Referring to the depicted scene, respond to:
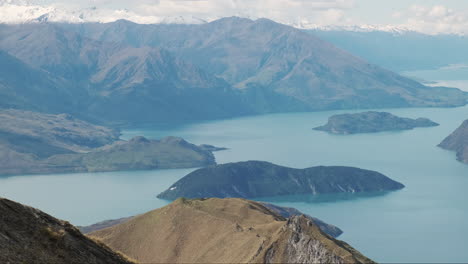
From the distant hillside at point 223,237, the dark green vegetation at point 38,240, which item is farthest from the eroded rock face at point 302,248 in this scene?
the dark green vegetation at point 38,240

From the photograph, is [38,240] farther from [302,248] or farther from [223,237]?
[223,237]

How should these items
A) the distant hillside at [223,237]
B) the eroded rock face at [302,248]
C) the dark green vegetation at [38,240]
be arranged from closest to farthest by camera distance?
1. the dark green vegetation at [38,240]
2. the eroded rock face at [302,248]
3. the distant hillside at [223,237]

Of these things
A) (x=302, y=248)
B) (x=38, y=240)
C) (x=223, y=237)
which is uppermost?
(x=223, y=237)

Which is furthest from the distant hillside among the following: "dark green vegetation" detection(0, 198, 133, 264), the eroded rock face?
"dark green vegetation" detection(0, 198, 133, 264)

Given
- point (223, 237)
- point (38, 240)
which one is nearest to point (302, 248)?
point (223, 237)

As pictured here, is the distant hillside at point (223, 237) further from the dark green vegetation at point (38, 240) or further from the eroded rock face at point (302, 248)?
the dark green vegetation at point (38, 240)

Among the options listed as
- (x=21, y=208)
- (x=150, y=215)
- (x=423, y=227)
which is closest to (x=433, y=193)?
(x=423, y=227)

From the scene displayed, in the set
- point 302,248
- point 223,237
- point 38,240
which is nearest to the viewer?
point 38,240
